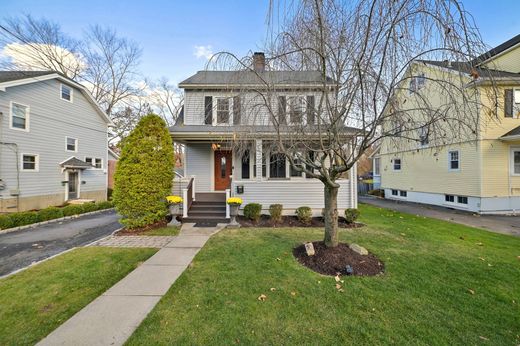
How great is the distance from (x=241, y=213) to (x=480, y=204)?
12.1 metres

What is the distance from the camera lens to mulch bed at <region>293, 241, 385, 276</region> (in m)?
3.97

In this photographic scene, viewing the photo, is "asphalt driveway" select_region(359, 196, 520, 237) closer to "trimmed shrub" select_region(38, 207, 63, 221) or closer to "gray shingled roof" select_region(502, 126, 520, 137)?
"gray shingled roof" select_region(502, 126, 520, 137)

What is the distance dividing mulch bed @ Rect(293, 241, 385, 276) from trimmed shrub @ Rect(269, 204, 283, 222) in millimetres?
3123

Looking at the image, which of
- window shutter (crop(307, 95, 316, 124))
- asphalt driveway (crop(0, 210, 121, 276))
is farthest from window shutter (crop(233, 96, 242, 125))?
asphalt driveway (crop(0, 210, 121, 276))

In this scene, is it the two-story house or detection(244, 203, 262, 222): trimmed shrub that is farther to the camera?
detection(244, 203, 262, 222): trimmed shrub

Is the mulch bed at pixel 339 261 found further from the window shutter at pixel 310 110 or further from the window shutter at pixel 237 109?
the window shutter at pixel 237 109

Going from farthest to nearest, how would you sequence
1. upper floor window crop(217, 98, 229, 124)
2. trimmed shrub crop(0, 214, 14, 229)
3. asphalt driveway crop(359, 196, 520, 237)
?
asphalt driveway crop(359, 196, 520, 237), trimmed shrub crop(0, 214, 14, 229), upper floor window crop(217, 98, 229, 124)

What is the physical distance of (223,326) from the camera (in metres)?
2.56

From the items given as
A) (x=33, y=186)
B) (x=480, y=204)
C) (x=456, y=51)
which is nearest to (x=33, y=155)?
(x=33, y=186)

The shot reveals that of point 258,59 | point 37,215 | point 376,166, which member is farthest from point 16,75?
point 376,166

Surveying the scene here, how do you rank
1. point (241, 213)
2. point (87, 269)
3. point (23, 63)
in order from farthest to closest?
1. point (23, 63)
2. point (241, 213)
3. point (87, 269)

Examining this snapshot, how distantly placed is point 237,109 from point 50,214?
10.2 m

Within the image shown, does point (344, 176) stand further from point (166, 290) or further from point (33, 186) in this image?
point (33, 186)

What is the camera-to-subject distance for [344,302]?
9.98ft
